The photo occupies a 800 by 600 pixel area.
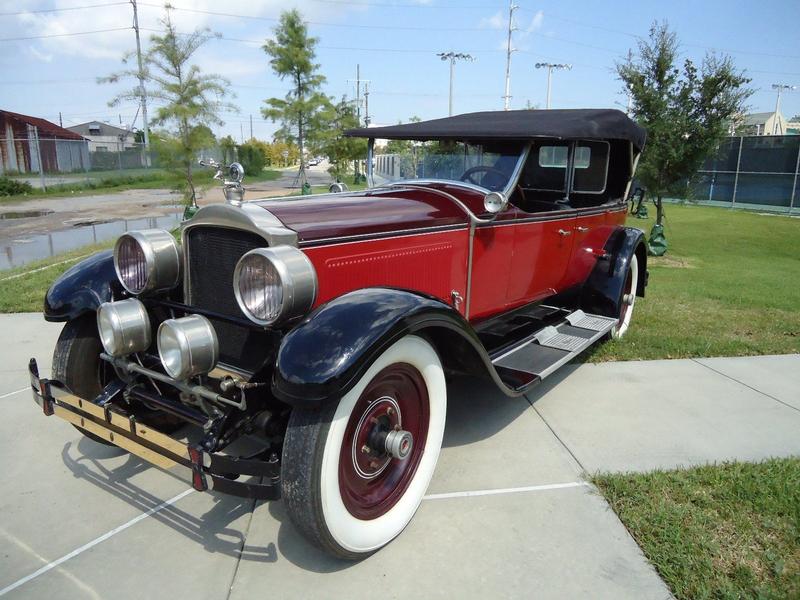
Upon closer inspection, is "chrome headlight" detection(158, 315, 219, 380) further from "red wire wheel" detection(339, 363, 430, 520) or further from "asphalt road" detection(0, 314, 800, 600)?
"asphalt road" detection(0, 314, 800, 600)

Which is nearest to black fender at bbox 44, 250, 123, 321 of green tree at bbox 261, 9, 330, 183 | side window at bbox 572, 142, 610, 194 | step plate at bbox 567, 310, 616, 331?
step plate at bbox 567, 310, 616, 331

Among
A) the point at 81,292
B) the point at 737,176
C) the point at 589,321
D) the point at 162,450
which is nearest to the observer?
the point at 162,450

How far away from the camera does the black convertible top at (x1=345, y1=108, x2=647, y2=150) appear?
366 centimetres

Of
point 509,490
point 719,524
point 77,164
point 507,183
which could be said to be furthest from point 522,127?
point 77,164

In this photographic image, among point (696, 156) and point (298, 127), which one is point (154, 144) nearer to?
point (298, 127)

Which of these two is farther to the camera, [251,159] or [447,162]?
[251,159]

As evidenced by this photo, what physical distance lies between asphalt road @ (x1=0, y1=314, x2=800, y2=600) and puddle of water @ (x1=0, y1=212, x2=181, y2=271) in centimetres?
687

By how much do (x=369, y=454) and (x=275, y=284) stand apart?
0.86 m

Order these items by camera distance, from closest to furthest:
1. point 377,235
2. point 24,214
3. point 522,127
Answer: point 377,235
point 522,127
point 24,214

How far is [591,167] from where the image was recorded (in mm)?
4848

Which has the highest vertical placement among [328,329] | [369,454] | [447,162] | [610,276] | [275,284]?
[447,162]

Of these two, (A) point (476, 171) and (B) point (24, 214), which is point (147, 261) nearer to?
(A) point (476, 171)

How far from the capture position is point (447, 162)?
164 inches

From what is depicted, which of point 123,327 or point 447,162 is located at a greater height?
point 447,162
